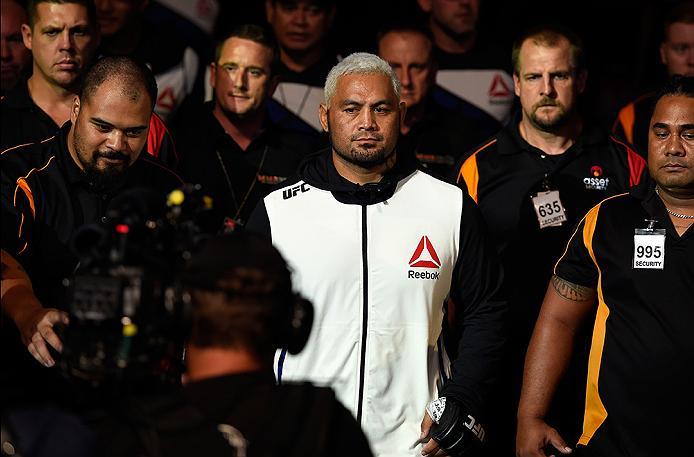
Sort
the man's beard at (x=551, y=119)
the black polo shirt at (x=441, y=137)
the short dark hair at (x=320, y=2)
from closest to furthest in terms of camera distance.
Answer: the man's beard at (x=551, y=119)
the black polo shirt at (x=441, y=137)
the short dark hair at (x=320, y=2)

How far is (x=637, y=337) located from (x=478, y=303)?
2.00ft

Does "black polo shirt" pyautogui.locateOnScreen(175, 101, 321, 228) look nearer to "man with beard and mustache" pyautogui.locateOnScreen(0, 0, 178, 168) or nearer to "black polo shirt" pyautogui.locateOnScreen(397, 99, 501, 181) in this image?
"man with beard and mustache" pyautogui.locateOnScreen(0, 0, 178, 168)

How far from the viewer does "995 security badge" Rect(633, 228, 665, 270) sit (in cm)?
470

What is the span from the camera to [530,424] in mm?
4895

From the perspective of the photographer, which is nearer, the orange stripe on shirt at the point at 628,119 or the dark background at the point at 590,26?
the orange stripe on shirt at the point at 628,119

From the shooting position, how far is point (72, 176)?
503 centimetres

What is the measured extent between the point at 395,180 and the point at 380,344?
25.4 inches

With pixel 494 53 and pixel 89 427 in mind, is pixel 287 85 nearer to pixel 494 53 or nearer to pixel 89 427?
pixel 494 53

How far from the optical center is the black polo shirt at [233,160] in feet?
20.0

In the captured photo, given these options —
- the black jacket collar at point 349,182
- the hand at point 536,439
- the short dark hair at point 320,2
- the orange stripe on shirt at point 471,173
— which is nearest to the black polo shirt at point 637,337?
the hand at point 536,439

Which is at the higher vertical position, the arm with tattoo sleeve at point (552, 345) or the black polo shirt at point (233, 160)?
the black polo shirt at point (233, 160)

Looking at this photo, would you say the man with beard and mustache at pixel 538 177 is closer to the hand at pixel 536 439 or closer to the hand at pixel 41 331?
the hand at pixel 536 439

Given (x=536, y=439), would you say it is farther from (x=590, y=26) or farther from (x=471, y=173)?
(x=590, y=26)

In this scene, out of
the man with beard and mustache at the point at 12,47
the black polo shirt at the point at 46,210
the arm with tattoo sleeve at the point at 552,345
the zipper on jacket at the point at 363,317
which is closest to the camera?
the zipper on jacket at the point at 363,317
